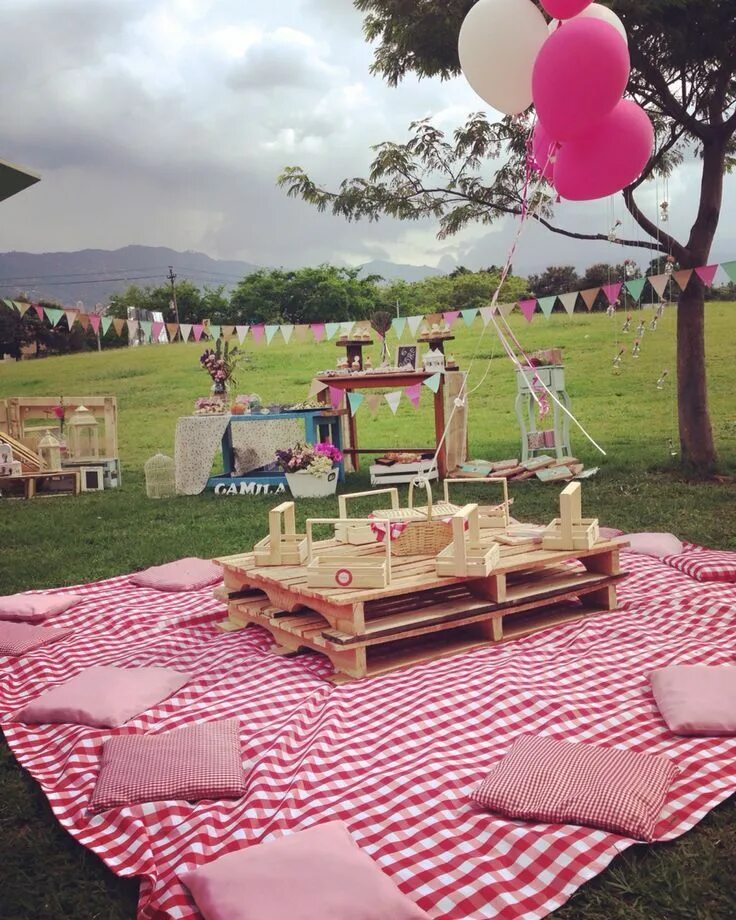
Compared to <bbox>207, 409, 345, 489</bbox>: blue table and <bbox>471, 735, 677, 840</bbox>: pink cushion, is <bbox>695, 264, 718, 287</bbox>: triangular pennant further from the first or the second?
<bbox>471, 735, 677, 840</bbox>: pink cushion

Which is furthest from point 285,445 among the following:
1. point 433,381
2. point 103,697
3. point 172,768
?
point 172,768

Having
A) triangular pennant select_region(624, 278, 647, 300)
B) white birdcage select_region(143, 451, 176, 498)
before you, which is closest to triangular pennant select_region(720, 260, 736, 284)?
triangular pennant select_region(624, 278, 647, 300)

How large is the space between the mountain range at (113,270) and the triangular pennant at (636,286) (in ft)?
25.0

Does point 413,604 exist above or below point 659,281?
below

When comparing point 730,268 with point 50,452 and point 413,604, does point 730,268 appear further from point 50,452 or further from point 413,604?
point 50,452

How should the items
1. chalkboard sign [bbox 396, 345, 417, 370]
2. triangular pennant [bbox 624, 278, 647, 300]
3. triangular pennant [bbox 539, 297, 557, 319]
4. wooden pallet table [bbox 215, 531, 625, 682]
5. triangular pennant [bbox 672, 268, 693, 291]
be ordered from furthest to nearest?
chalkboard sign [bbox 396, 345, 417, 370] < triangular pennant [bbox 539, 297, 557, 319] < triangular pennant [bbox 672, 268, 693, 291] < triangular pennant [bbox 624, 278, 647, 300] < wooden pallet table [bbox 215, 531, 625, 682]

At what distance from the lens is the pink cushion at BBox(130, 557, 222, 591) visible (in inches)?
174

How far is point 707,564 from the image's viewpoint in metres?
3.99

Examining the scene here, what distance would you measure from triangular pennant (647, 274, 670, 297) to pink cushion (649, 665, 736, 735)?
13.8 ft

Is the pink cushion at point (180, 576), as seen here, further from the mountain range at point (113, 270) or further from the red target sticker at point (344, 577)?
the mountain range at point (113, 270)

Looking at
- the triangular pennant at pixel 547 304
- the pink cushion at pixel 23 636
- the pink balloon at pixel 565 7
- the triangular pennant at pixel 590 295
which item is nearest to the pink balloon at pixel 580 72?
the pink balloon at pixel 565 7

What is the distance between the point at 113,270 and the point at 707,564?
494 inches

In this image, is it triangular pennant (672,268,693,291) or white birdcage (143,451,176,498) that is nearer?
triangular pennant (672,268,693,291)

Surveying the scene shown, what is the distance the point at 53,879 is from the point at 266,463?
6.72 metres
